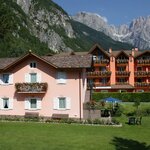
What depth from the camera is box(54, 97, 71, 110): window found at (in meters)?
47.1

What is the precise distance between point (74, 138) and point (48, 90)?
1765 cm

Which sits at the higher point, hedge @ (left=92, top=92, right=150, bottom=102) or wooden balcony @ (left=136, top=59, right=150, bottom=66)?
wooden balcony @ (left=136, top=59, right=150, bottom=66)

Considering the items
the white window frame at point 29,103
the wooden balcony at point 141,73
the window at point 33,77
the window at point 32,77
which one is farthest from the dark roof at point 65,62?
the wooden balcony at point 141,73

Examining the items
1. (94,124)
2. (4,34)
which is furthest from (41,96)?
(4,34)

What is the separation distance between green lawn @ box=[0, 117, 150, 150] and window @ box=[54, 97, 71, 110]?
7634 mm

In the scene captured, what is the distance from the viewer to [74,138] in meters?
30.7

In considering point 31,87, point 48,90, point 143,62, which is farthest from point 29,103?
point 143,62

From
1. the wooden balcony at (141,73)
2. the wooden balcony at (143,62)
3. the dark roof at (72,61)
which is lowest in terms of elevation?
the dark roof at (72,61)

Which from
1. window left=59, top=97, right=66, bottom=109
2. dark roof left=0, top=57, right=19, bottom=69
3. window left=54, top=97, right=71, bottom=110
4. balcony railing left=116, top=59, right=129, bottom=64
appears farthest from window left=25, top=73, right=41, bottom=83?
balcony railing left=116, top=59, right=129, bottom=64

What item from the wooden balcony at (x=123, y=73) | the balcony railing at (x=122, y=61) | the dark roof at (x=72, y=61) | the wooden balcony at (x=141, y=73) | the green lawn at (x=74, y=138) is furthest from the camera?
the balcony railing at (x=122, y=61)

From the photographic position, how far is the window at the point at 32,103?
48.0 meters

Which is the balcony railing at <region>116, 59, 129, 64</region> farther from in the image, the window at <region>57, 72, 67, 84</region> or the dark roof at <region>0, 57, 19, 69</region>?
the window at <region>57, 72, 67, 84</region>

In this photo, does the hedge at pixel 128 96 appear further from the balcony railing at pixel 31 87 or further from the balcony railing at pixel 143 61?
the balcony railing at pixel 31 87

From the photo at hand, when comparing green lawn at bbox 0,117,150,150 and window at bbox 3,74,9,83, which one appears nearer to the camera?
green lawn at bbox 0,117,150,150
